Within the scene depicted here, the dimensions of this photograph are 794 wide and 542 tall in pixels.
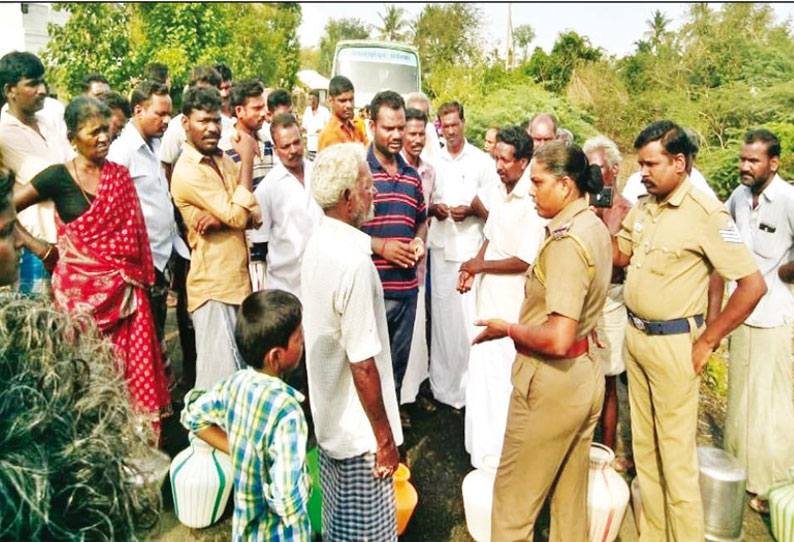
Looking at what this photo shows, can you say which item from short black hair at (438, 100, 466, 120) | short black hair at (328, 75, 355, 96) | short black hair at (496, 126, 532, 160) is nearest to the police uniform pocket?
short black hair at (496, 126, 532, 160)

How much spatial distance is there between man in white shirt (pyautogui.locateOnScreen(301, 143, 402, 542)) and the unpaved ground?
740 mm

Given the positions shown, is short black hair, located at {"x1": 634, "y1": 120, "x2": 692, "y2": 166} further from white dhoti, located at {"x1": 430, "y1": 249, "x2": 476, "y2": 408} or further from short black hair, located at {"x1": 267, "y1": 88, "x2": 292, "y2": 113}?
short black hair, located at {"x1": 267, "y1": 88, "x2": 292, "y2": 113}

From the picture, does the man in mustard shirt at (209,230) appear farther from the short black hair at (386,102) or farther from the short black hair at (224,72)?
the short black hair at (224,72)

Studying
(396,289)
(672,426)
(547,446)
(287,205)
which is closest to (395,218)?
(396,289)

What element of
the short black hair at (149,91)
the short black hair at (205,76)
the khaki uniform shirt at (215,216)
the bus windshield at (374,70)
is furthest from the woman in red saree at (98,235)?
the bus windshield at (374,70)

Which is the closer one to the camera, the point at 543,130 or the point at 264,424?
the point at 264,424

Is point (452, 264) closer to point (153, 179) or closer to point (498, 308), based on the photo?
point (498, 308)

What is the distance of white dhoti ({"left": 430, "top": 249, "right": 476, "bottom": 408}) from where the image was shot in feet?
14.8

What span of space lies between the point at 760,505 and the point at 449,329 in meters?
2.14

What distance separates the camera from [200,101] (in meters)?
3.38

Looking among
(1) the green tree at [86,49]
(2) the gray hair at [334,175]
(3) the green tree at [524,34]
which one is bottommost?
(2) the gray hair at [334,175]

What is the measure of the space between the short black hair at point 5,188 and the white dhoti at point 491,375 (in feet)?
8.93

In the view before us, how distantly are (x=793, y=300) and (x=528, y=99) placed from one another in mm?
12455

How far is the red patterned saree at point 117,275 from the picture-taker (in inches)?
119
